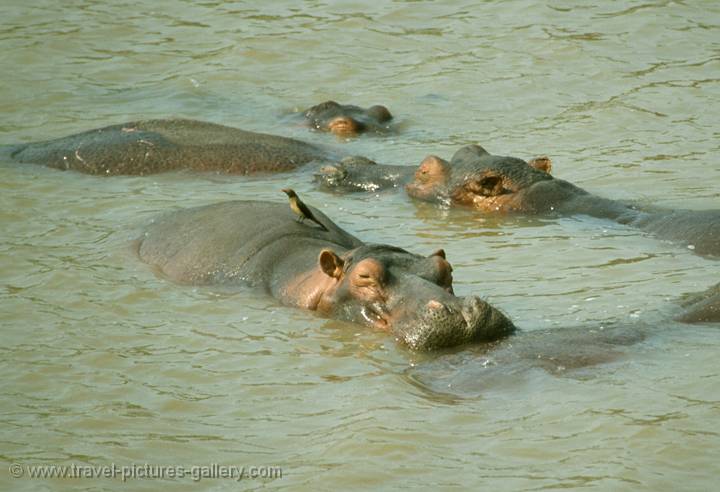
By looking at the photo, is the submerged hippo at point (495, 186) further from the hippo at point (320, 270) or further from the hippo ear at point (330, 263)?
the hippo ear at point (330, 263)

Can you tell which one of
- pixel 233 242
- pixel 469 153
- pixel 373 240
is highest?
pixel 469 153

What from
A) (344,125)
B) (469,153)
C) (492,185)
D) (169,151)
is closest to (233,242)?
(492,185)

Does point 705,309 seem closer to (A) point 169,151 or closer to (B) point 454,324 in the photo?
(B) point 454,324

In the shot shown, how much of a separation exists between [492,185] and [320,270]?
2.89m

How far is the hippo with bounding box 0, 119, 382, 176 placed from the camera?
11.2 m

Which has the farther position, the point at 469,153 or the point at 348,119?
the point at 348,119

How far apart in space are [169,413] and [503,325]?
5.49 feet

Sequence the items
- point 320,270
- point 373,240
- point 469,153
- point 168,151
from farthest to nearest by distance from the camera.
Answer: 1. point 168,151
2. point 469,153
3. point 373,240
4. point 320,270

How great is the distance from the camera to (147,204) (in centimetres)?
1024

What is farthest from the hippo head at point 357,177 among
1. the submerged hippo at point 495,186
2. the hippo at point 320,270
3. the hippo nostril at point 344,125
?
the hippo at point 320,270

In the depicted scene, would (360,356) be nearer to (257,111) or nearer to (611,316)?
(611,316)

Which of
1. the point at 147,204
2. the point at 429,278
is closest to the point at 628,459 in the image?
the point at 429,278

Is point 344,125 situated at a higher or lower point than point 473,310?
lower

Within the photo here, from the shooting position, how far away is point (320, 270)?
7582 millimetres
